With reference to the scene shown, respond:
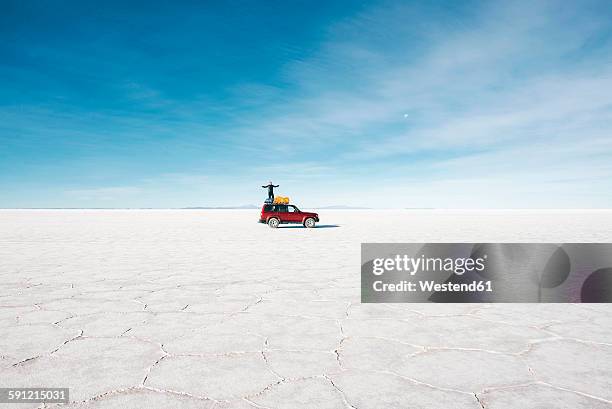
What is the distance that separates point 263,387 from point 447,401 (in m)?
1.24

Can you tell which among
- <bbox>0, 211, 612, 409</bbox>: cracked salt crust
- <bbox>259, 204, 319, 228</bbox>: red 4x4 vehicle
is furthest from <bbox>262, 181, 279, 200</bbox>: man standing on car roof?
<bbox>0, 211, 612, 409</bbox>: cracked salt crust

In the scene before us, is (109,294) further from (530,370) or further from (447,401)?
(530,370)

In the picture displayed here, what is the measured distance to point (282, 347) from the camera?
348 cm

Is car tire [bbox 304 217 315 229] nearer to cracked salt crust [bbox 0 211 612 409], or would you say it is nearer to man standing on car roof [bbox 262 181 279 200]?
man standing on car roof [bbox 262 181 279 200]

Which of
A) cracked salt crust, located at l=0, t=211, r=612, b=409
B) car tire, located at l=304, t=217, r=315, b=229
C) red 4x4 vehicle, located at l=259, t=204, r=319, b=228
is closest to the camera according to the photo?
cracked salt crust, located at l=0, t=211, r=612, b=409

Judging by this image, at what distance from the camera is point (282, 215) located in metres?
20.5

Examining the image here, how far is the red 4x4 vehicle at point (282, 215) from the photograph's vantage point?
20.5 meters

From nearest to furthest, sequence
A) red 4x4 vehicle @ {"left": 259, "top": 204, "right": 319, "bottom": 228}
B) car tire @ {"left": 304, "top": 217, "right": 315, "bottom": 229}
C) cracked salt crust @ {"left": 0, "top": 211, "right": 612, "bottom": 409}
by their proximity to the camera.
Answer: cracked salt crust @ {"left": 0, "top": 211, "right": 612, "bottom": 409} → red 4x4 vehicle @ {"left": 259, "top": 204, "right": 319, "bottom": 228} → car tire @ {"left": 304, "top": 217, "right": 315, "bottom": 229}

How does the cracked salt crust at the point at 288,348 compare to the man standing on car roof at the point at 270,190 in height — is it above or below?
below

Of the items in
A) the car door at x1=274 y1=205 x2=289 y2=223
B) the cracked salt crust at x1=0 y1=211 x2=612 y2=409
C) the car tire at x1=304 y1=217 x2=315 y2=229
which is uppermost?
the car door at x1=274 y1=205 x2=289 y2=223

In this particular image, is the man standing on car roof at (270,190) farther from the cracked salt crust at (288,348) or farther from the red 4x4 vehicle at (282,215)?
the cracked salt crust at (288,348)

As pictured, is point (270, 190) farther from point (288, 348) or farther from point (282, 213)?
point (288, 348)

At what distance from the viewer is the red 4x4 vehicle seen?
20.5 m

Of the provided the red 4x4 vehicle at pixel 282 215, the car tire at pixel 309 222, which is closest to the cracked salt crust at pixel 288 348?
the red 4x4 vehicle at pixel 282 215
